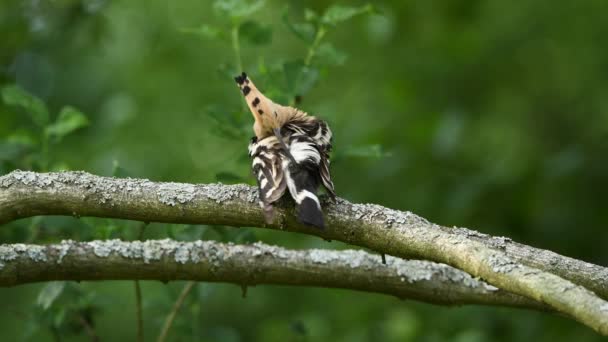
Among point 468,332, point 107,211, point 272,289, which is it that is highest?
point 272,289

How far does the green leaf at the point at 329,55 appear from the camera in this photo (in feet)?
15.4

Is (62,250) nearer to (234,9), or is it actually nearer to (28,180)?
(28,180)

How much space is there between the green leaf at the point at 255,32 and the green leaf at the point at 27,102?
111cm

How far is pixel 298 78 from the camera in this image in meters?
4.55

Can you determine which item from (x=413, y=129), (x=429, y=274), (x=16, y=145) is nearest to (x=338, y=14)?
(x=429, y=274)

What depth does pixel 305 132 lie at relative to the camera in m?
4.32

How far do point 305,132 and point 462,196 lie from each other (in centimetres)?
241

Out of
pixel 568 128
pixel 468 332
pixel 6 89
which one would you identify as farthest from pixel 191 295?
pixel 568 128

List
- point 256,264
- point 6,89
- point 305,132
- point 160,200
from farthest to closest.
Result: 1. point 6,89
2. point 305,132
3. point 256,264
4. point 160,200

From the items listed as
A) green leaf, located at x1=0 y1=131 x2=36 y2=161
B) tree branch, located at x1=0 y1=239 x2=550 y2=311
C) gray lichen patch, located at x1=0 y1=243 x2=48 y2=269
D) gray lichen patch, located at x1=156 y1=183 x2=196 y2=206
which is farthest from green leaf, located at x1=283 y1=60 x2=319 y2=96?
gray lichen patch, located at x1=0 y1=243 x2=48 y2=269

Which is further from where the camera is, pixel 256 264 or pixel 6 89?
pixel 6 89

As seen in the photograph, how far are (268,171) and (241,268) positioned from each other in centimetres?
44

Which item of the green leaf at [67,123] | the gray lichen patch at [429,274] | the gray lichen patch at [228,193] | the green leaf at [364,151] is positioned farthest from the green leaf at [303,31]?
the gray lichen patch at [228,193]

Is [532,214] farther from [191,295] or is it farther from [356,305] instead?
[191,295]
